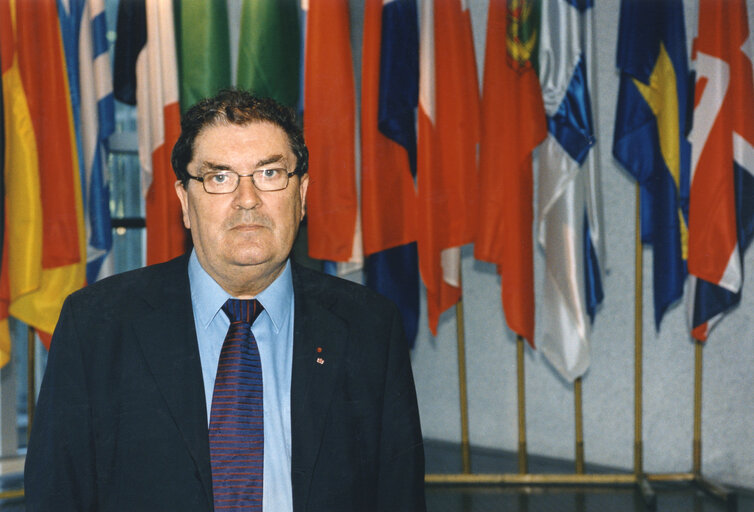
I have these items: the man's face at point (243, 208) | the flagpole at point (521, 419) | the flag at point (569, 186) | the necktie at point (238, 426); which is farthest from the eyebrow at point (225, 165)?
the flagpole at point (521, 419)

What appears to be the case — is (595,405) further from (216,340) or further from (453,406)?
(216,340)

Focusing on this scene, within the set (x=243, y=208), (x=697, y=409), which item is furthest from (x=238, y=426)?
(x=697, y=409)

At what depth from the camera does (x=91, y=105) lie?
349 cm

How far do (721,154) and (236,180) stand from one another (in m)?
2.66

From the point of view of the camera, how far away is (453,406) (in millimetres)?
4625

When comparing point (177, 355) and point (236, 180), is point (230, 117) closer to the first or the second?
point (236, 180)

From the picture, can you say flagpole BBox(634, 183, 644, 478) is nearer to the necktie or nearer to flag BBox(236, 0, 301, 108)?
flag BBox(236, 0, 301, 108)

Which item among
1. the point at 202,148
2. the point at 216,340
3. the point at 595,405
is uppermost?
the point at 202,148

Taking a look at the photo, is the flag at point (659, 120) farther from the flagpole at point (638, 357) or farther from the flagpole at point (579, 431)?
the flagpole at point (579, 431)

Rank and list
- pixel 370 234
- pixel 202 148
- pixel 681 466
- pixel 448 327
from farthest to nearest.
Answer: pixel 448 327
pixel 681 466
pixel 370 234
pixel 202 148

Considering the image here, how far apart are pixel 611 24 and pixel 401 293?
196 cm

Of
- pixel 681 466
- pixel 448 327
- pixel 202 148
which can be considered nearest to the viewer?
pixel 202 148

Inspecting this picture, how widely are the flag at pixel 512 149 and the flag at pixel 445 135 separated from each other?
0.28 feet

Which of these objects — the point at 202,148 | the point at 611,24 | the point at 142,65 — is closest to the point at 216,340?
the point at 202,148
